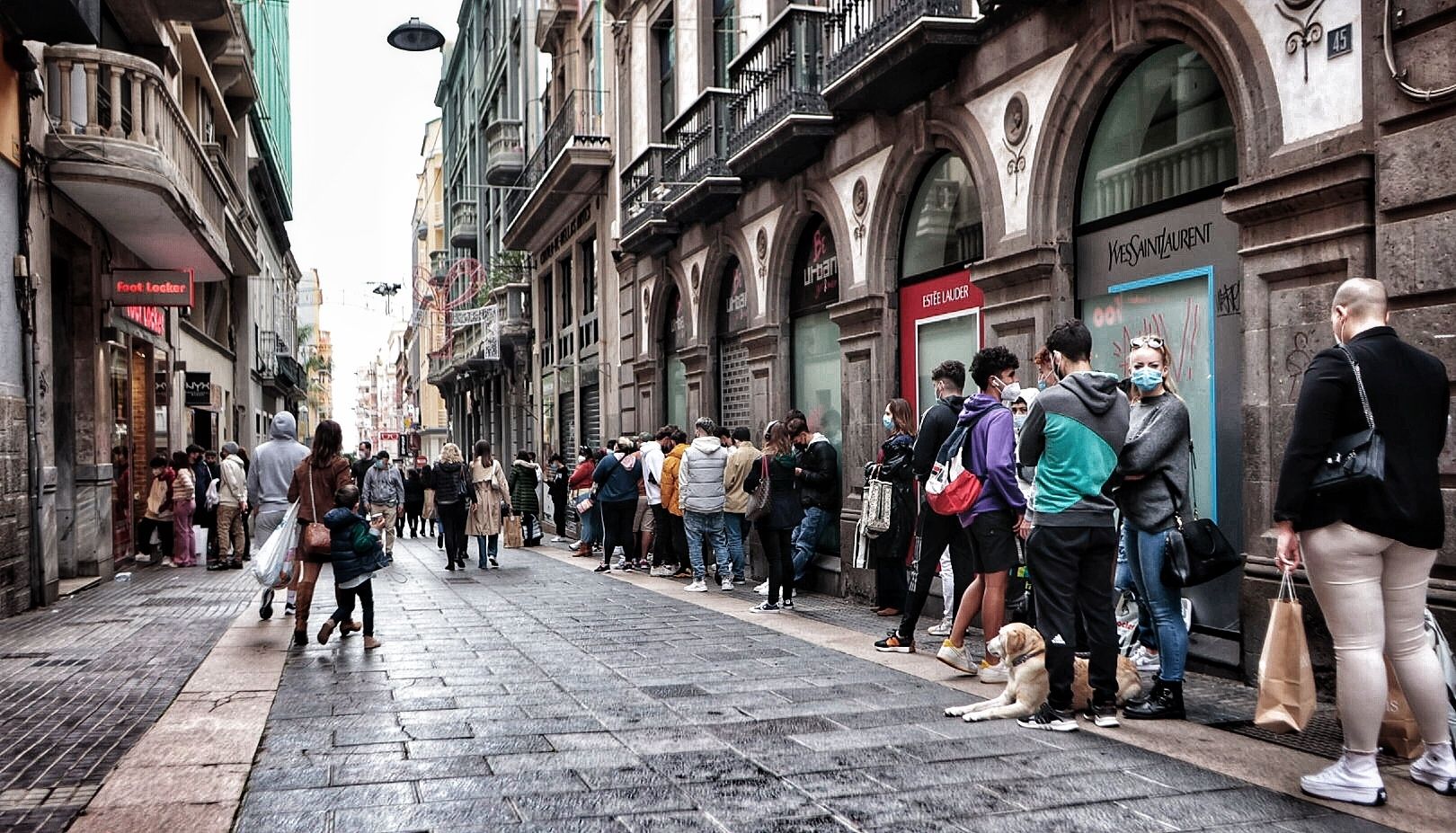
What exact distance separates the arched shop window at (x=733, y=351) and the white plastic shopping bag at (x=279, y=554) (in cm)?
765

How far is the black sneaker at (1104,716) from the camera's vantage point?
5.95 metres

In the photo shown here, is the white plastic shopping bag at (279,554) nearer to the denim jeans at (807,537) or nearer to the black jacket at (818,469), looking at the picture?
the black jacket at (818,469)

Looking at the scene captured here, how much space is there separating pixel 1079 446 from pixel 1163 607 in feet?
3.03

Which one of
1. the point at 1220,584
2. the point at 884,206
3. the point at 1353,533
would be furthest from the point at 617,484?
the point at 1353,533

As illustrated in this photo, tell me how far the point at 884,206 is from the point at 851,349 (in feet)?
5.02

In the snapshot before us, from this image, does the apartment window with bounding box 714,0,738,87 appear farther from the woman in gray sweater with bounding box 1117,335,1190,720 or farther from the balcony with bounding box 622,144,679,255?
the woman in gray sweater with bounding box 1117,335,1190,720

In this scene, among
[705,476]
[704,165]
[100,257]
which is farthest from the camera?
[704,165]

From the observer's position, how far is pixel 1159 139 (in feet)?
28.2

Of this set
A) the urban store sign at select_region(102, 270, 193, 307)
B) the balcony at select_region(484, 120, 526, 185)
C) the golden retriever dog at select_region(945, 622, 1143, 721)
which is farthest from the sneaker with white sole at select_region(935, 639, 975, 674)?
the balcony at select_region(484, 120, 526, 185)

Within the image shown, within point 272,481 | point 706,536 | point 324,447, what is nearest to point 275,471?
point 272,481

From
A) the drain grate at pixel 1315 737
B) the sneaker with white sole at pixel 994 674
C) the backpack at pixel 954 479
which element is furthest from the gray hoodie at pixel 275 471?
the drain grate at pixel 1315 737

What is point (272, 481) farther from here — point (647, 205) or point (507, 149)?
point (507, 149)

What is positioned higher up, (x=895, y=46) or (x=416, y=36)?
(x=416, y=36)

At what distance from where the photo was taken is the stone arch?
7.25 m
